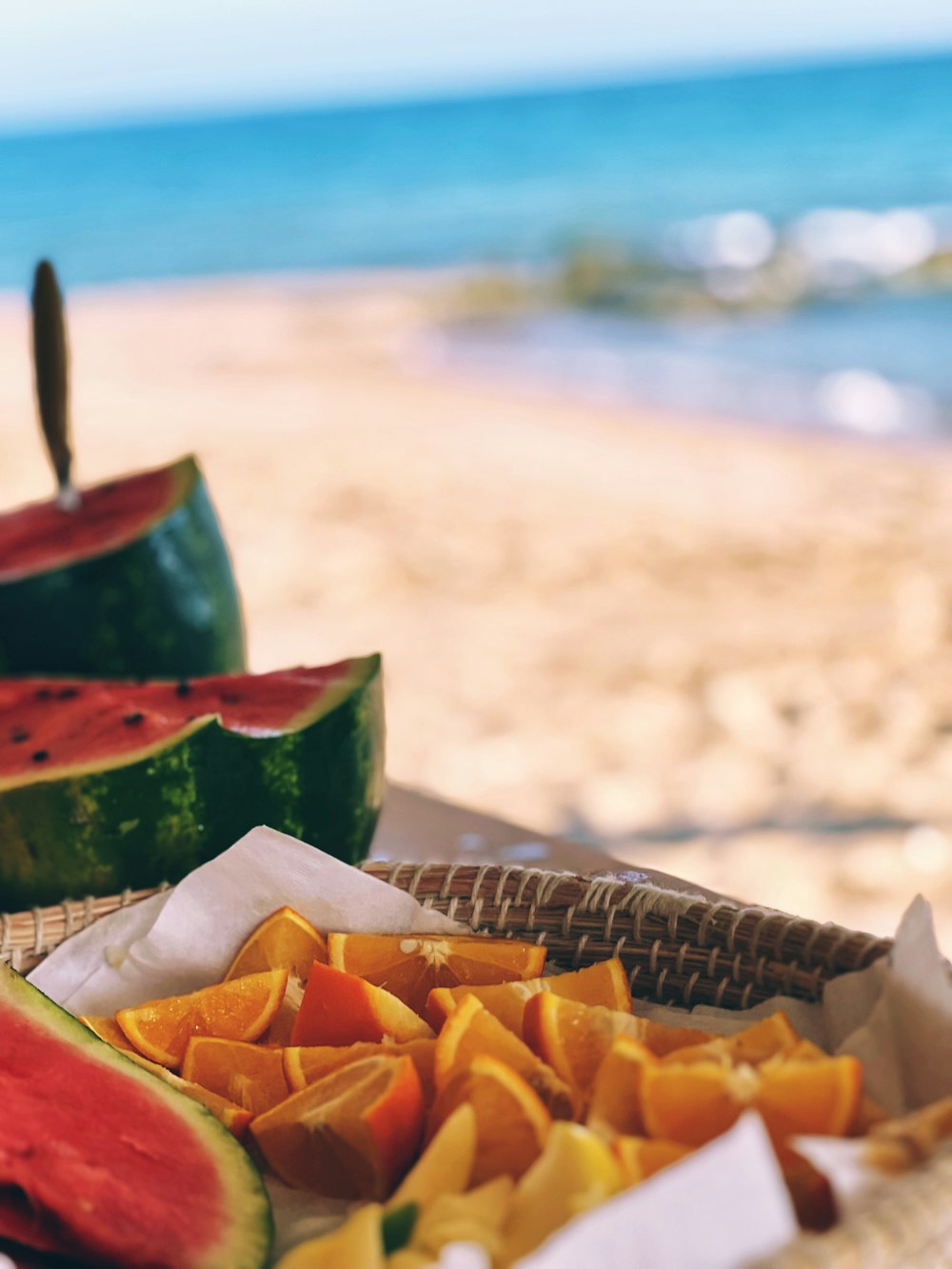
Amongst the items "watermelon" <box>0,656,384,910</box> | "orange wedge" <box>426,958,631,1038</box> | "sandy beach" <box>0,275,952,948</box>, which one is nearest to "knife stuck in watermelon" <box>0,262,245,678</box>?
"watermelon" <box>0,656,384,910</box>

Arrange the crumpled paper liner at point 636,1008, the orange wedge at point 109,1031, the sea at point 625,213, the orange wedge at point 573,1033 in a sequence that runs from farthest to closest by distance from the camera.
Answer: the sea at point 625,213 < the orange wedge at point 109,1031 < the orange wedge at point 573,1033 < the crumpled paper liner at point 636,1008

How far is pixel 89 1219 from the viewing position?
67 centimetres

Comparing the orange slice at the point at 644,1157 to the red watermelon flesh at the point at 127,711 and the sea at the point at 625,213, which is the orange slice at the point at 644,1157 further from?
the sea at the point at 625,213

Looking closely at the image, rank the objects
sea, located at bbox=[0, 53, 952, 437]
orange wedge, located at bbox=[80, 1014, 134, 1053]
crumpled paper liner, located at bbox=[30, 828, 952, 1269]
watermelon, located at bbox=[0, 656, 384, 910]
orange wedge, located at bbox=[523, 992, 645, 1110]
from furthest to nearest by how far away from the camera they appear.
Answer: sea, located at bbox=[0, 53, 952, 437] < watermelon, located at bbox=[0, 656, 384, 910] < orange wedge, located at bbox=[80, 1014, 134, 1053] < orange wedge, located at bbox=[523, 992, 645, 1110] < crumpled paper liner, located at bbox=[30, 828, 952, 1269]

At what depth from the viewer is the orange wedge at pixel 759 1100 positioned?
0.63m

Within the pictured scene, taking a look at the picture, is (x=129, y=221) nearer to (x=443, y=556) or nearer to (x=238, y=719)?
(x=443, y=556)

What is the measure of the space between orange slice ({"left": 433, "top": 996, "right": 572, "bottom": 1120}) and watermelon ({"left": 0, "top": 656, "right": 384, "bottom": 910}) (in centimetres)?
35

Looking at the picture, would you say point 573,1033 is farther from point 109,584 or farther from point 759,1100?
point 109,584

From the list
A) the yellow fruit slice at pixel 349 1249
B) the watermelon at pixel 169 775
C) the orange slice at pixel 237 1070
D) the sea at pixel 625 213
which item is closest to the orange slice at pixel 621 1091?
the yellow fruit slice at pixel 349 1249

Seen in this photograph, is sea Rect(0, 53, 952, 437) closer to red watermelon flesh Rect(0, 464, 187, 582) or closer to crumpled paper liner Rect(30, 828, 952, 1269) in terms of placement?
red watermelon flesh Rect(0, 464, 187, 582)

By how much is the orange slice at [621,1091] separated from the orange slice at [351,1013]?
0.17 meters

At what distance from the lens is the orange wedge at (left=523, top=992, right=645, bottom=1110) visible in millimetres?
739

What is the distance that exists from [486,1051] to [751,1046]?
0.46ft

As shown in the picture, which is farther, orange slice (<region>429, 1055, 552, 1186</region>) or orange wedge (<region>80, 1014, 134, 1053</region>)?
orange wedge (<region>80, 1014, 134, 1053</region>)
